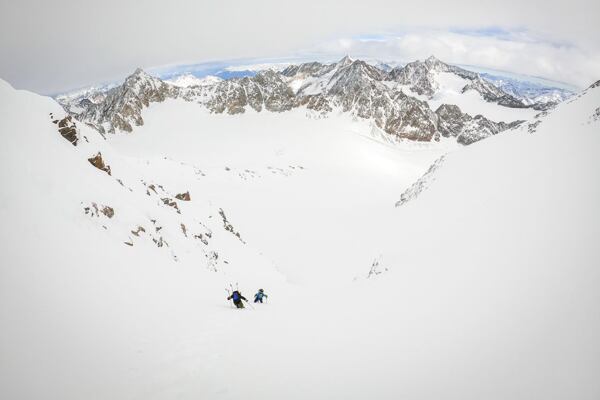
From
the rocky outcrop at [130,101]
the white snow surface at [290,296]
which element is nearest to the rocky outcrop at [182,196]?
the white snow surface at [290,296]

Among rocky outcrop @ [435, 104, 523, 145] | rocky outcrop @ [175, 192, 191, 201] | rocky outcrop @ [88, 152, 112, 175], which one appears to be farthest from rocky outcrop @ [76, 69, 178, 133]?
rocky outcrop @ [435, 104, 523, 145]

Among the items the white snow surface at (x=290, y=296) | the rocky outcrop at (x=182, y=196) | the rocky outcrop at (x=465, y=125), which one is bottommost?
the rocky outcrop at (x=465, y=125)

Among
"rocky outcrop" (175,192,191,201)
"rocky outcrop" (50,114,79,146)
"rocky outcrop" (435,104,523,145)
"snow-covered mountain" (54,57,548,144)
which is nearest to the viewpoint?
"rocky outcrop" (50,114,79,146)

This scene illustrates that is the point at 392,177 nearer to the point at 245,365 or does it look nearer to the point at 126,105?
the point at 245,365

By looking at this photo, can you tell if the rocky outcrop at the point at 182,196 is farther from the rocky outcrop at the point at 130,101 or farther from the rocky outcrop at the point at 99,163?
the rocky outcrop at the point at 130,101

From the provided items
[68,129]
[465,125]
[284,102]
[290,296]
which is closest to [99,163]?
[68,129]

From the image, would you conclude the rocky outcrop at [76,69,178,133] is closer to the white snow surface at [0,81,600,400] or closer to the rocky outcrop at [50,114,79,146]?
the white snow surface at [0,81,600,400]

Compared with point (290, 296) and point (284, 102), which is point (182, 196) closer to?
point (290, 296)

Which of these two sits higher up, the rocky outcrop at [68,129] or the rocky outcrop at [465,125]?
the rocky outcrop at [68,129]

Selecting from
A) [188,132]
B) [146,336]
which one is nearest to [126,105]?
[188,132]
